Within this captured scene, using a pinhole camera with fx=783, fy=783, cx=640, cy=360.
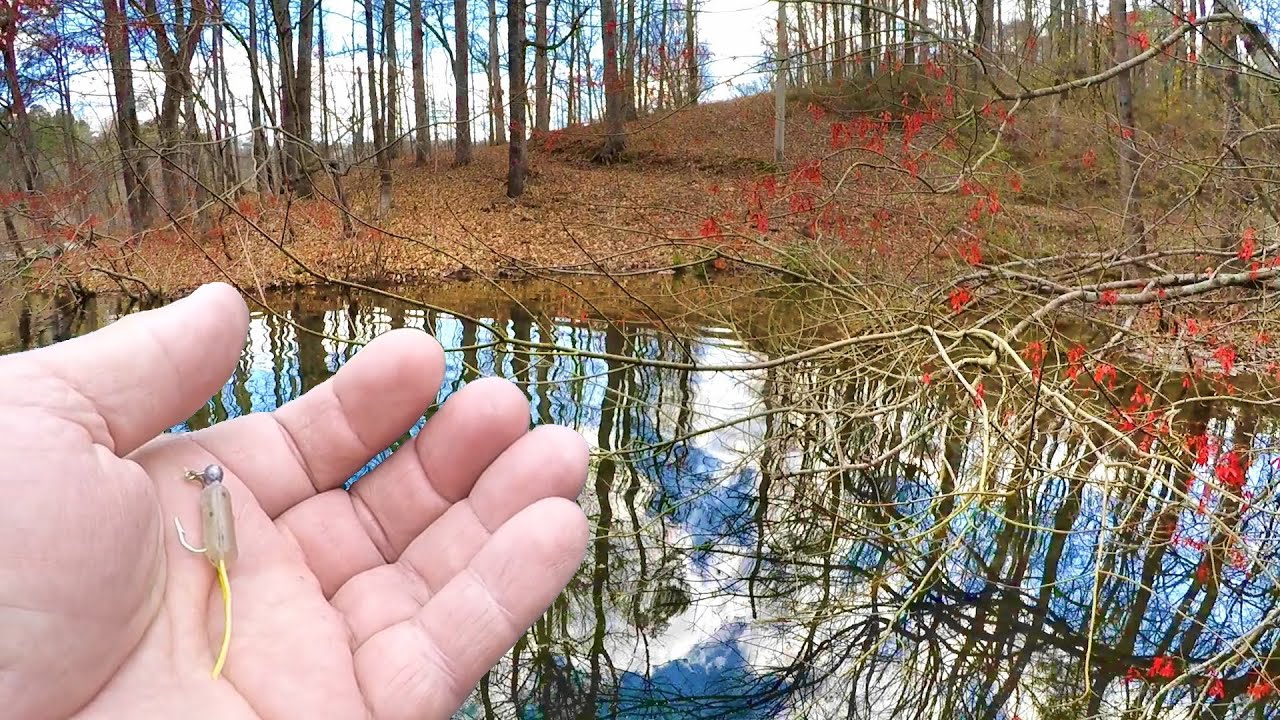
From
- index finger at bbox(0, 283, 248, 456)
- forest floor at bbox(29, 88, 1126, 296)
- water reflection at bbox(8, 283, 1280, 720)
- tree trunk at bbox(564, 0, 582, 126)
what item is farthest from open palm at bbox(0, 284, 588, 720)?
tree trunk at bbox(564, 0, 582, 126)

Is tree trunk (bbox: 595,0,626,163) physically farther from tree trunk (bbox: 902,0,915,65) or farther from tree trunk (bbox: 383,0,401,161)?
tree trunk (bbox: 902,0,915,65)

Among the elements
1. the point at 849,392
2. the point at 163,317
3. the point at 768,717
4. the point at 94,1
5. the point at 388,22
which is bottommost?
the point at 768,717

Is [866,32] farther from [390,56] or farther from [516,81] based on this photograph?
[390,56]

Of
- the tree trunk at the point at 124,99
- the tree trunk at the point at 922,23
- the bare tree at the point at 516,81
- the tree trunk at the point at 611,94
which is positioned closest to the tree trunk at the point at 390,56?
the bare tree at the point at 516,81

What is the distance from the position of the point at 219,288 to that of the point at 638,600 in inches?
81.5

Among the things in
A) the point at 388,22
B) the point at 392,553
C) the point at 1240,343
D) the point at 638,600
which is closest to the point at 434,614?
the point at 392,553

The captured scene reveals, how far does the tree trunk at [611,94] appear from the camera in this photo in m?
16.7

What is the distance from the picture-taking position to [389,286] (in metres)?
9.69

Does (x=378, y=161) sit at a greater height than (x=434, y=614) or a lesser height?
greater

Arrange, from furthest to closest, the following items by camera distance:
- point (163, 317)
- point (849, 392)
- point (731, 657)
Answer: point (849, 392), point (731, 657), point (163, 317)

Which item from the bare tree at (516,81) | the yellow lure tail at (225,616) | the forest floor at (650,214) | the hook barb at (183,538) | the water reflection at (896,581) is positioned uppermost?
the bare tree at (516,81)

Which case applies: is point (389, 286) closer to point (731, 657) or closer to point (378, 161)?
point (378, 161)

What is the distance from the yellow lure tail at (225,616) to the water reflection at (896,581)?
3.32ft

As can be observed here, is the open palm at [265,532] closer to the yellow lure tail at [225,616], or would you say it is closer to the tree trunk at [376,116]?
the yellow lure tail at [225,616]
